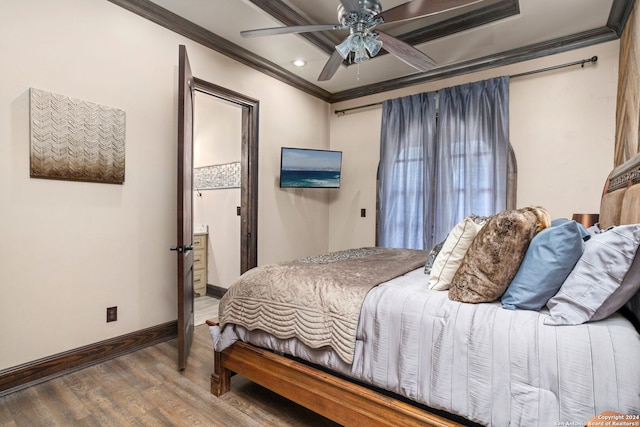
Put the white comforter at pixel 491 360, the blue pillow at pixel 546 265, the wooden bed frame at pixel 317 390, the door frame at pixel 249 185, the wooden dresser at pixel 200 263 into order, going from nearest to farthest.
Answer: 1. the white comforter at pixel 491 360
2. the blue pillow at pixel 546 265
3. the wooden bed frame at pixel 317 390
4. the door frame at pixel 249 185
5. the wooden dresser at pixel 200 263

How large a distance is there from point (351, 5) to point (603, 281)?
1.98m

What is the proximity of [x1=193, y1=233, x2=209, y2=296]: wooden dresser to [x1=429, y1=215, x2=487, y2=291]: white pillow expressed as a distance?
3443mm

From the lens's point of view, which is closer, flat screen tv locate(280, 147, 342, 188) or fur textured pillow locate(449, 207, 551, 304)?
fur textured pillow locate(449, 207, 551, 304)

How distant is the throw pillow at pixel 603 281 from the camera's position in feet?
3.57

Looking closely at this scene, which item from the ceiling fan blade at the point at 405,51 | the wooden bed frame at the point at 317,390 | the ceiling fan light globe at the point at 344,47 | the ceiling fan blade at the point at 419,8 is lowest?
the wooden bed frame at the point at 317,390

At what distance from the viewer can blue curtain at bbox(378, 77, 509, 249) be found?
3412 mm

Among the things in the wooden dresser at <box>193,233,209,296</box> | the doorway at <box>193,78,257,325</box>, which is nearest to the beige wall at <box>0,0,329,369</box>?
the doorway at <box>193,78,257,325</box>

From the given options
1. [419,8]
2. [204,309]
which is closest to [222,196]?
[204,309]

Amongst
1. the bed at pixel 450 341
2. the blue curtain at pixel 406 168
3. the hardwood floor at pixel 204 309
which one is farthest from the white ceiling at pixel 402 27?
the hardwood floor at pixel 204 309

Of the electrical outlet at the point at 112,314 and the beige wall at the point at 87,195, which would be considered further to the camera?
the electrical outlet at the point at 112,314

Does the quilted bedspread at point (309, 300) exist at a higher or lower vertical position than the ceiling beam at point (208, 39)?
lower

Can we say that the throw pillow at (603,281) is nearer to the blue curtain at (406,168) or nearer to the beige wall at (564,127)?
the beige wall at (564,127)

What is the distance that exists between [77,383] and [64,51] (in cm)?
228

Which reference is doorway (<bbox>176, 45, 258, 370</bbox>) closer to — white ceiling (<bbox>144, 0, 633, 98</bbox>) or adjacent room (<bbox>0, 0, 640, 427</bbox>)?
adjacent room (<bbox>0, 0, 640, 427</bbox>)
